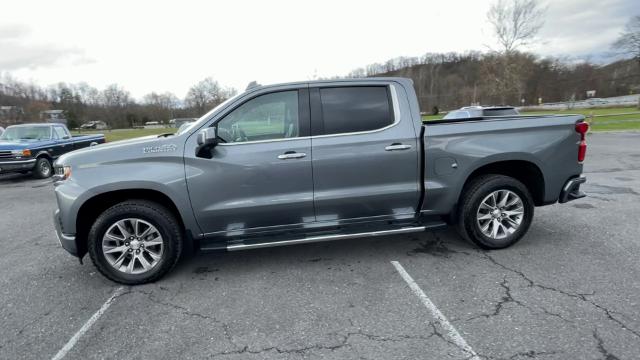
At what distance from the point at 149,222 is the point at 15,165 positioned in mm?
9998

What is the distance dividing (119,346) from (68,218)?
4.78 ft

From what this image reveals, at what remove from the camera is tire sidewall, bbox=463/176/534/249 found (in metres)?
3.83

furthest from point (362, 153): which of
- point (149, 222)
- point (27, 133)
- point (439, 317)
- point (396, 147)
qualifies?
point (27, 133)

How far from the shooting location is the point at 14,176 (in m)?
11.8

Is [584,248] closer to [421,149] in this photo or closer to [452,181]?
[452,181]

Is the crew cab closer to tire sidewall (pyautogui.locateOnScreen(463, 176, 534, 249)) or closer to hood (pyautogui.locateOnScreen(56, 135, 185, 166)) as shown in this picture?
hood (pyautogui.locateOnScreen(56, 135, 185, 166))

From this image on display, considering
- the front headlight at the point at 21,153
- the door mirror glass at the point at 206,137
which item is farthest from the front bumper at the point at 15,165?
the door mirror glass at the point at 206,137

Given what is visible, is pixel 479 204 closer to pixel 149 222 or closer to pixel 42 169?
pixel 149 222

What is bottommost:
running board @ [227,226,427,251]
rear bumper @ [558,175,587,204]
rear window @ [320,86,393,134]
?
running board @ [227,226,427,251]

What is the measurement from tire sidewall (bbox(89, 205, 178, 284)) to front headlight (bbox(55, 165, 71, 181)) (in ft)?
1.64

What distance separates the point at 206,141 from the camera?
3.20m

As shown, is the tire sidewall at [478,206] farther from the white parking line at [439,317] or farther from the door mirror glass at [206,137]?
the door mirror glass at [206,137]

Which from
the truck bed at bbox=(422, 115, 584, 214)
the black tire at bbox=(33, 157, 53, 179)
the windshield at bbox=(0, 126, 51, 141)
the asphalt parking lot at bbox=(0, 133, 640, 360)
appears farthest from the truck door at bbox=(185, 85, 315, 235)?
the windshield at bbox=(0, 126, 51, 141)

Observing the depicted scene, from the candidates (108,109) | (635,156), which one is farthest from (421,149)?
(108,109)
